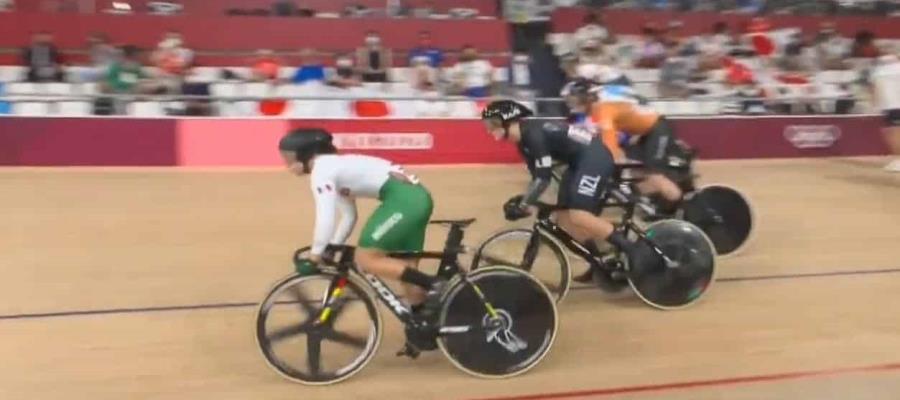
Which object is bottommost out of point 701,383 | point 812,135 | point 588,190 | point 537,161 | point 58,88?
point 812,135

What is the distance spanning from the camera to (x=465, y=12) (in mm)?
13430

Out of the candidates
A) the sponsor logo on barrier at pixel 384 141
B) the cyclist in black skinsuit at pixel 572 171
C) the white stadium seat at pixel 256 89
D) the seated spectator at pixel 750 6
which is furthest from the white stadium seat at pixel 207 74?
the seated spectator at pixel 750 6

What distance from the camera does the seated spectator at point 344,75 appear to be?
10.9 metres

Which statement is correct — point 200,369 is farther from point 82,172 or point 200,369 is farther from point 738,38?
point 738,38

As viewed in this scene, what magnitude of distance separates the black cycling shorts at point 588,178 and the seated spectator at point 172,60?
6.55 meters

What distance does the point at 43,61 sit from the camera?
34.6 feet

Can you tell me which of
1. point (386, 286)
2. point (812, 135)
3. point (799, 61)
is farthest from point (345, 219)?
point (799, 61)

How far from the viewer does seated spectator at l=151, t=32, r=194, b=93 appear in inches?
404

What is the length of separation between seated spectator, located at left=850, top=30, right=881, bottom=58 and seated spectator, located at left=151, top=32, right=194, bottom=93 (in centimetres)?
917

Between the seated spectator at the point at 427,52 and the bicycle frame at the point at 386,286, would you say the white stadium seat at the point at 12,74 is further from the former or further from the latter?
the bicycle frame at the point at 386,286

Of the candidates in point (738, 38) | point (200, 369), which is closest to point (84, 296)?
point (200, 369)

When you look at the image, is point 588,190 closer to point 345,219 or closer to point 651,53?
point 345,219

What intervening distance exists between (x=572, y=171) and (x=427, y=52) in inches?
292

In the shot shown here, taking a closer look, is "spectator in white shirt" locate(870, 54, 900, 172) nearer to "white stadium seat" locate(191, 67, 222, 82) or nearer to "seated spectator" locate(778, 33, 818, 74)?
"seated spectator" locate(778, 33, 818, 74)
